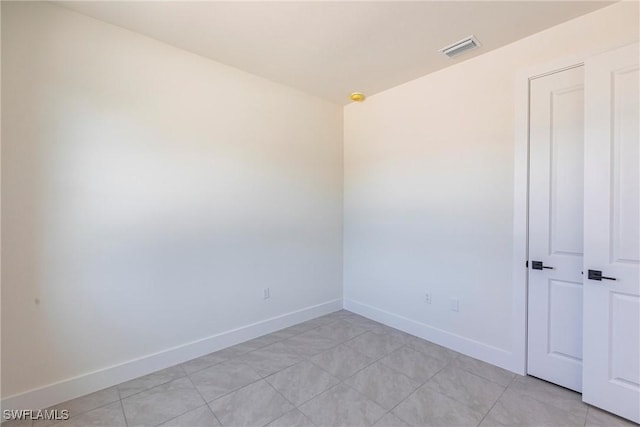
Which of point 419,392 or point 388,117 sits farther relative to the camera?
point 388,117

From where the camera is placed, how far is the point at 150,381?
229 centimetres

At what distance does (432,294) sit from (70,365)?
3.10m

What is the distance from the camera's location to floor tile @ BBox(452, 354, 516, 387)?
2.32 meters

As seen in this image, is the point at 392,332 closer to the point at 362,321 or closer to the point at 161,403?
the point at 362,321

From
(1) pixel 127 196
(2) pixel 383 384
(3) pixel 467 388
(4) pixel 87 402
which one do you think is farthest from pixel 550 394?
(1) pixel 127 196

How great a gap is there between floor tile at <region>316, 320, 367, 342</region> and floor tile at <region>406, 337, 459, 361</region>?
547 mm

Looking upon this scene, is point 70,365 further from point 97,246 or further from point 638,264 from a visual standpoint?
point 638,264

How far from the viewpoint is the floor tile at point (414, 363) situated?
240 centimetres

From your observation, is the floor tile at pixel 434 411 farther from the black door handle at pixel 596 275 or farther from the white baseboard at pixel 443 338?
the black door handle at pixel 596 275

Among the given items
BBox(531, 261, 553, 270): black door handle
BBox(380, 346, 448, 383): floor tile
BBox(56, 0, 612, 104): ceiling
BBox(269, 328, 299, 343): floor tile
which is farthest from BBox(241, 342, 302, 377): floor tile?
BBox(56, 0, 612, 104): ceiling

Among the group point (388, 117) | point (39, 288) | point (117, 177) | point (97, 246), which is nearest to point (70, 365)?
point (39, 288)

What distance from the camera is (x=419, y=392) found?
2168 millimetres

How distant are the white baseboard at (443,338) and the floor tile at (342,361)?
2.38 feet

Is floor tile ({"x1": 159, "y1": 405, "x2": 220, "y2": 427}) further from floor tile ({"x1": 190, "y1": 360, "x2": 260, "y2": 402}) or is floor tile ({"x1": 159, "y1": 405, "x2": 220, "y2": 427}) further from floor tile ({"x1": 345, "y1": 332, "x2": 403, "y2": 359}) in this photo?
floor tile ({"x1": 345, "y1": 332, "x2": 403, "y2": 359})
